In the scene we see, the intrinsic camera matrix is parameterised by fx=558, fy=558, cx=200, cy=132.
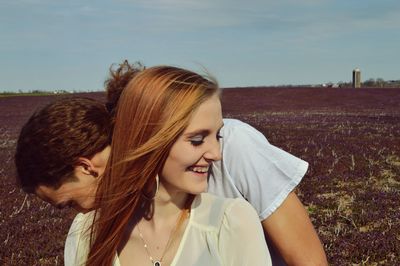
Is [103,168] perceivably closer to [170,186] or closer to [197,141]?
[170,186]

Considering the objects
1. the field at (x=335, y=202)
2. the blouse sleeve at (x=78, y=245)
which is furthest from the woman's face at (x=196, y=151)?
the field at (x=335, y=202)

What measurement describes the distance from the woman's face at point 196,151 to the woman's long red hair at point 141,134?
0.09ft

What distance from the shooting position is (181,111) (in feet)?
6.14

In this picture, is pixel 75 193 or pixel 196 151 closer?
pixel 196 151

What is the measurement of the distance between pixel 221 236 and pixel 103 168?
1.77 ft

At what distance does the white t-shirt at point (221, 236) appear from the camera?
1887 mm

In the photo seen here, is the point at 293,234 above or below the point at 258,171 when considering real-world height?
below

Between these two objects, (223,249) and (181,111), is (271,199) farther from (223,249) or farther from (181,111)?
(181,111)

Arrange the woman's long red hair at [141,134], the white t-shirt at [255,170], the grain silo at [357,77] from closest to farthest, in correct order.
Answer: the woman's long red hair at [141,134] → the white t-shirt at [255,170] → the grain silo at [357,77]

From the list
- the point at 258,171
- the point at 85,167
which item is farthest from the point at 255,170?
the point at 85,167

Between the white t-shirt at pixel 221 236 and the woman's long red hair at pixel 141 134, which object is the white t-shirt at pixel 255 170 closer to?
the white t-shirt at pixel 221 236

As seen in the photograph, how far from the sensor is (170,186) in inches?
80.3

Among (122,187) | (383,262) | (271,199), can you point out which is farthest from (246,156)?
(383,262)

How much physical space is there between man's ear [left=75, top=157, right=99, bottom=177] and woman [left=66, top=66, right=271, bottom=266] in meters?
0.08
